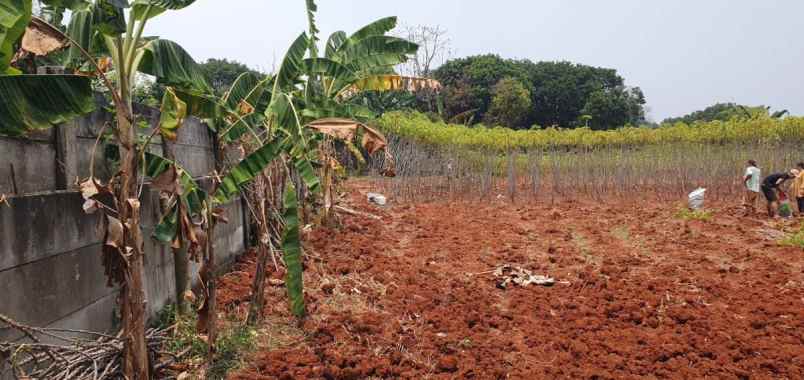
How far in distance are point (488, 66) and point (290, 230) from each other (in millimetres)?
27460

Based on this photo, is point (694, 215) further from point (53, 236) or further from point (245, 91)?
point (53, 236)

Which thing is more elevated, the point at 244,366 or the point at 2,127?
the point at 2,127

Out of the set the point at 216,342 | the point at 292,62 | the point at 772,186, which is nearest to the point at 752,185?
the point at 772,186

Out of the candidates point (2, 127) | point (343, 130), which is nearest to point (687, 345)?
point (343, 130)

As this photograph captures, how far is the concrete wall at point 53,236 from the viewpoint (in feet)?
6.82

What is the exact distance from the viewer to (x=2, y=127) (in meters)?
1.80

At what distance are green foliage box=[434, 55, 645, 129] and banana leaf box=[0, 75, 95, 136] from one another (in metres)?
25.5

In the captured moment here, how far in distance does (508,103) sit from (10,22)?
24466 mm

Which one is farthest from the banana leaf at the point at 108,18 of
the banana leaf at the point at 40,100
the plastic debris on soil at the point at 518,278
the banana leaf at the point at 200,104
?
the plastic debris on soil at the point at 518,278

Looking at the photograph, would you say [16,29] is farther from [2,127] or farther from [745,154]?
[745,154]

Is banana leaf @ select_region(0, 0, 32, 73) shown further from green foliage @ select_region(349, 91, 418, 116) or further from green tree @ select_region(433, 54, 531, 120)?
green tree @ select_region(433, 54, 531, 120)

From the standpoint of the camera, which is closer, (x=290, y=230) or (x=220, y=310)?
(x=290, y=230)

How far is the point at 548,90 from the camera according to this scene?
97.1 feet

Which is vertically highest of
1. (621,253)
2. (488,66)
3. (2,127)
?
(488,66)
